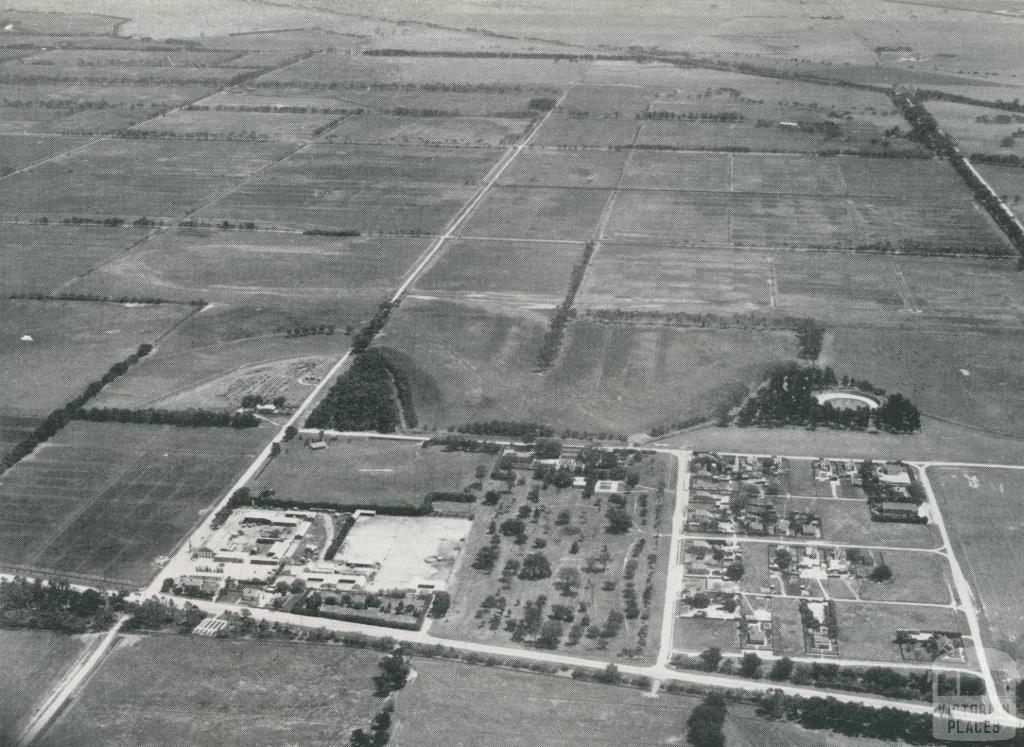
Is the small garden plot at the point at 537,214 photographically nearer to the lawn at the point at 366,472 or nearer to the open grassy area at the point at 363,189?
the open grassy area at the point at 363,189

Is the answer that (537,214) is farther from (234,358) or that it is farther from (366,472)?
(366,472)

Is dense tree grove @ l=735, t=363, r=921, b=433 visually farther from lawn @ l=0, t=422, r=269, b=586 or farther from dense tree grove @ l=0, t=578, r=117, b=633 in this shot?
dense tree grove @ l=0, t=578, r=117, b=633

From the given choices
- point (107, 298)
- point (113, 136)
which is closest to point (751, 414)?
point (107, 298)

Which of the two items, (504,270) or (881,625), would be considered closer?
(881,625)

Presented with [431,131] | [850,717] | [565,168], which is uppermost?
[431,131]

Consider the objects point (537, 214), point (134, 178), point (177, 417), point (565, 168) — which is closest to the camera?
point (177, 417)

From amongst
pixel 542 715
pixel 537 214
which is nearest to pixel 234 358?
pixel 537 214

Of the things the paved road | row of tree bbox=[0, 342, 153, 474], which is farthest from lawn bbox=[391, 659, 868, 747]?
row of tree bbox=[0, 342, 153, 474]

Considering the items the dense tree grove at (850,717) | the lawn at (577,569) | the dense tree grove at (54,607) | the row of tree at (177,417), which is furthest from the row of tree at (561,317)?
the dense tree grove at (850,717)
